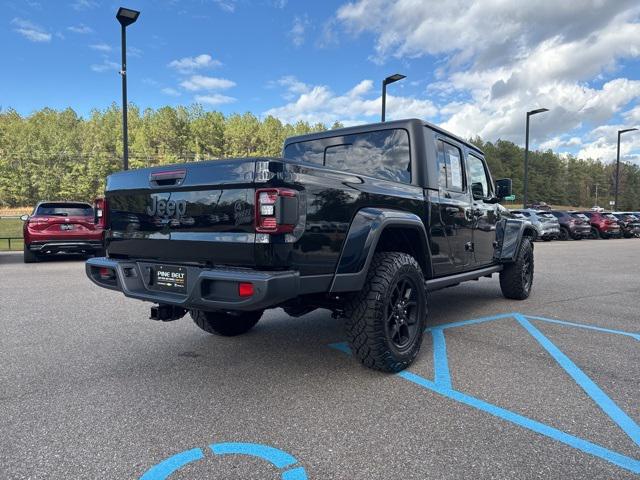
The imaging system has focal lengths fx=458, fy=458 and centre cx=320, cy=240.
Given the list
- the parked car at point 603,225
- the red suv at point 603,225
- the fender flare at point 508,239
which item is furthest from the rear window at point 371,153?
the red suv at point 603,225

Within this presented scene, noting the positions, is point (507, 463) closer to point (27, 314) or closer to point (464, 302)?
point (464, 302)

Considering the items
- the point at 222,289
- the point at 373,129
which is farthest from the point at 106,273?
the point at 373,129

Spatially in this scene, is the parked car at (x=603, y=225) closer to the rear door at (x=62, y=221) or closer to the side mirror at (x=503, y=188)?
the side mirror at (x=503, y=188)

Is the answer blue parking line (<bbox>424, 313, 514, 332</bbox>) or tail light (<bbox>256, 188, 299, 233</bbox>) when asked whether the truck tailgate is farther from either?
blue parking line (<bbox>424, 313, 514, 332</bbox>)

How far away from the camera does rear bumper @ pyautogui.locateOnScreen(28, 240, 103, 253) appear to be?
10.7 metres

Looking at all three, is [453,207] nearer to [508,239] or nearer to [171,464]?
[508,239]

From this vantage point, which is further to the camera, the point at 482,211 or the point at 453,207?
the point at 482,211

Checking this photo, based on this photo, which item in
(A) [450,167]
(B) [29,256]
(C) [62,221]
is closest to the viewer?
(A) [450,167]

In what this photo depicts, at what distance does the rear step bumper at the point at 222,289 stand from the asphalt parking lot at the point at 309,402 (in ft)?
2.19

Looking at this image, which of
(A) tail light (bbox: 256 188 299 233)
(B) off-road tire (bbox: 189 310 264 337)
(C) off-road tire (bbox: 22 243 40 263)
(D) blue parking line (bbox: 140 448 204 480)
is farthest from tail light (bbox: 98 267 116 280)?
(C) off-road tire (bbox: 22 243 40 263)

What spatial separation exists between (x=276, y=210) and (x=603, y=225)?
29024mm

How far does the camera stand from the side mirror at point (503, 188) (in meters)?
5.59

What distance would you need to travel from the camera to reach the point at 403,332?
361 centimetres

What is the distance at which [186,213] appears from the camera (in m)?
3.02
